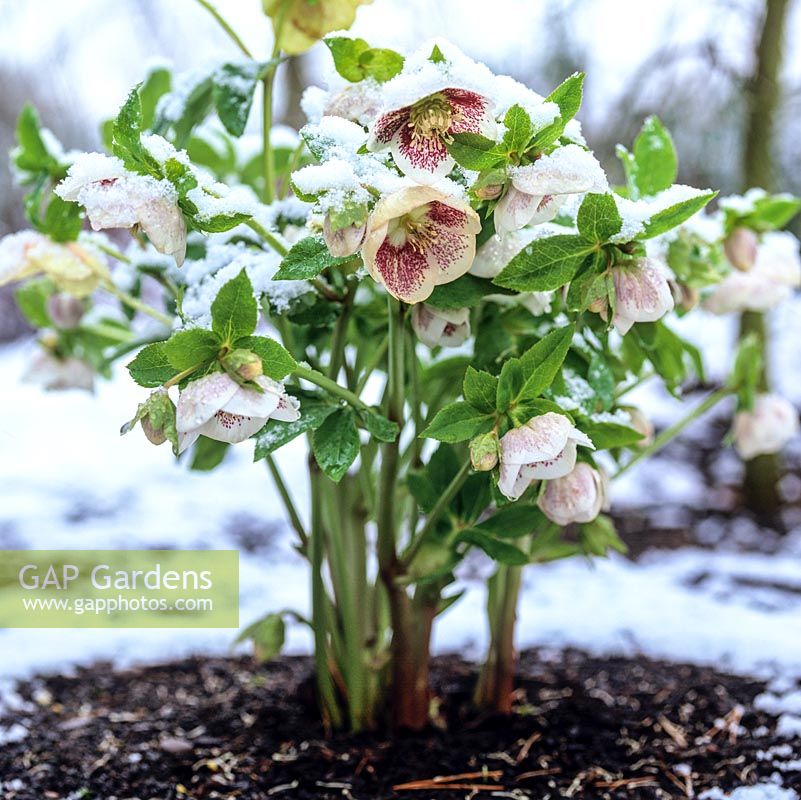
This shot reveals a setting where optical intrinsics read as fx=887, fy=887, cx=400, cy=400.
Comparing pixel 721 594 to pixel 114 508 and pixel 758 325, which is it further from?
pixel 114 508

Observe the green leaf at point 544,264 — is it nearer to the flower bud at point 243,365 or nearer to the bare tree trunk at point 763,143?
the flower bud at point 243,365

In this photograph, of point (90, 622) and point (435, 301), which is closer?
point (435, 301)

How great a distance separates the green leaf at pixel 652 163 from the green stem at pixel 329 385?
293 mm

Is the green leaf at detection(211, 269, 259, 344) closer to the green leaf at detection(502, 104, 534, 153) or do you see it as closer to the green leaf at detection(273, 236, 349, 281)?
the green leaf at detection(273, 236, 349, 281)

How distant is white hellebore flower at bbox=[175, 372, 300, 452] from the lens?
1.67 ft

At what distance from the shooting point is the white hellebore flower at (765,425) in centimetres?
96

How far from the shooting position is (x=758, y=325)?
185cm

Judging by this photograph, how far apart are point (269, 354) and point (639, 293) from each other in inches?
9.5

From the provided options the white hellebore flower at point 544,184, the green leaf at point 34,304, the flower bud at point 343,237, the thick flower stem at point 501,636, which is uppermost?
the green leaf at point 34,304

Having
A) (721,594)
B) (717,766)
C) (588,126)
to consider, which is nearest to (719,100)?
(588,126)

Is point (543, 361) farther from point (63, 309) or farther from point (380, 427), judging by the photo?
point (63, 309)

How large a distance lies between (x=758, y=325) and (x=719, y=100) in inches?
35.1

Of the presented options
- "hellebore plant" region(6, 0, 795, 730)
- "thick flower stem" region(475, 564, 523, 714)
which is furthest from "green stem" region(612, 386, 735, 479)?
"thick flower stem" region(475, 564, 523, 714)

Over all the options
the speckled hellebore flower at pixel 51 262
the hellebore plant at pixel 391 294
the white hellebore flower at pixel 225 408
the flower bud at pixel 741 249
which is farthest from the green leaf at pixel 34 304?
the flower bud at pixel 741 249
